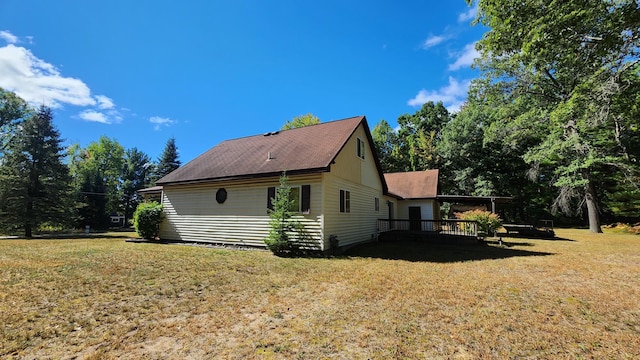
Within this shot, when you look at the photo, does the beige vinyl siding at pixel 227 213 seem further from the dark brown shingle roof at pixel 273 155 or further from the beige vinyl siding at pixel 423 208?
the beige vinyl siding at pixel 423 208

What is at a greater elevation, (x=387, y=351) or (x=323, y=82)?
(x=323, y=82)

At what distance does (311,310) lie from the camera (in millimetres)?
4453

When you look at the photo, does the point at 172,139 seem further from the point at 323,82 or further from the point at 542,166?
the point at 542,166

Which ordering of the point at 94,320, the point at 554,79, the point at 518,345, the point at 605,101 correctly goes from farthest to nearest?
the point at 554,79 → the point at 605,101 → the point at 94,320 → the point at 518,345

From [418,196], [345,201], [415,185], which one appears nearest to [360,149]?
[345,201]

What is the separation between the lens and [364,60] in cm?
1394

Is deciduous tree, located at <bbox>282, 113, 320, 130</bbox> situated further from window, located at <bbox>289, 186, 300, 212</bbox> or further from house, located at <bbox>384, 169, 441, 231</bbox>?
window, located at <bbox>289, 186, 300, 212</bbox>

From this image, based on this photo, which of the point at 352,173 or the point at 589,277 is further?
the point at 352,173

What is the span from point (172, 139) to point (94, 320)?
35.4 metres

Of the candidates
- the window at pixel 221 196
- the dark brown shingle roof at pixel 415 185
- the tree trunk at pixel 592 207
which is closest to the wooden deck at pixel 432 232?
the dark brown shingle roof at pixel 415 185

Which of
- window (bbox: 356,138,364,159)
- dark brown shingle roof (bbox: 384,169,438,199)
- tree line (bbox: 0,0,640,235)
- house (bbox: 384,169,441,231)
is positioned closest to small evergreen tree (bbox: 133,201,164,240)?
tree line (bbox: 0,0,640,235)

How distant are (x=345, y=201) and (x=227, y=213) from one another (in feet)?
17.0

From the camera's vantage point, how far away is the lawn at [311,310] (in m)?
3.20

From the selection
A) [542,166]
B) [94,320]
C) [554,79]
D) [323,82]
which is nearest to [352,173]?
[323,82]
